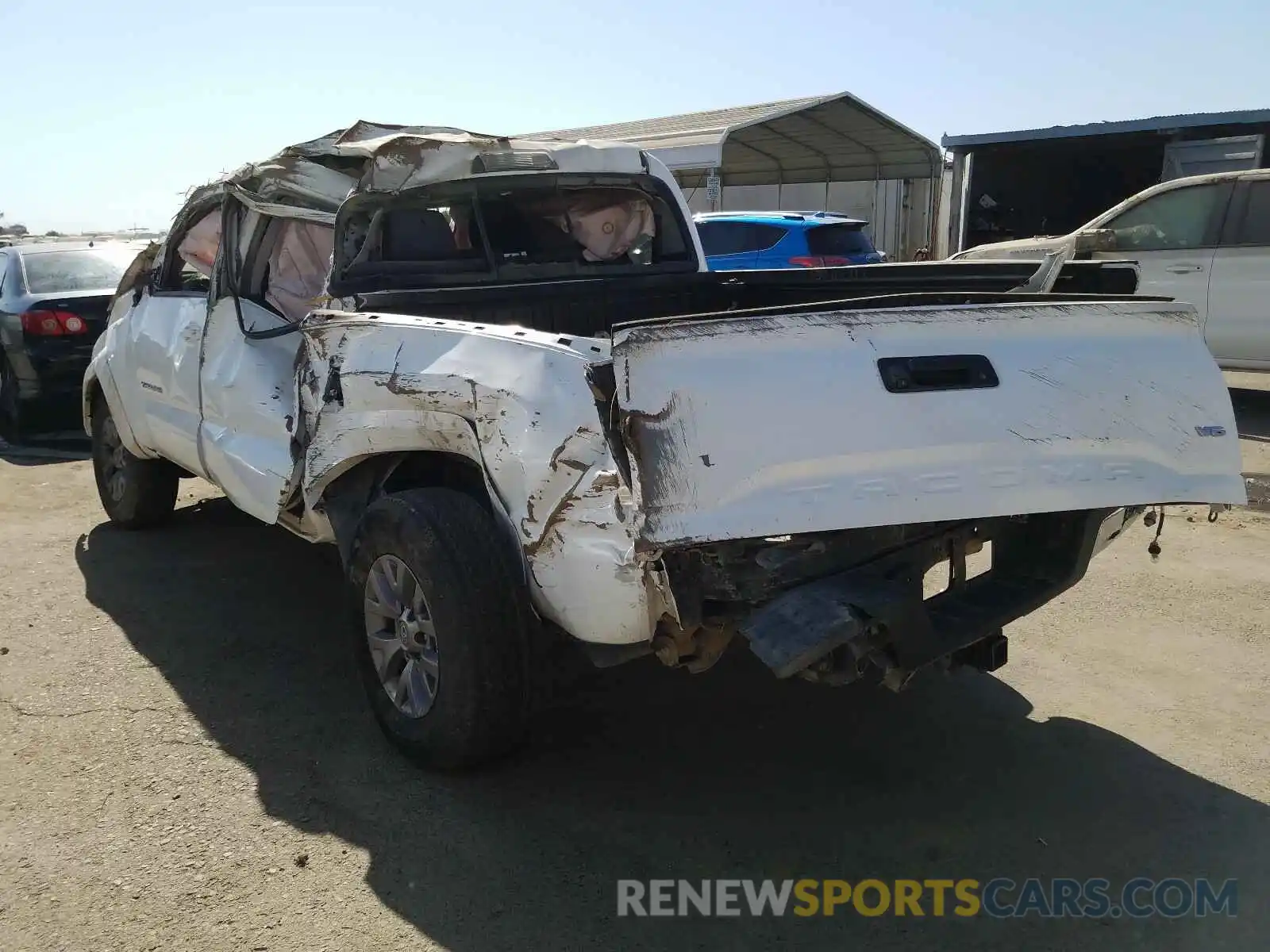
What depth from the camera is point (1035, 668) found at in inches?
161

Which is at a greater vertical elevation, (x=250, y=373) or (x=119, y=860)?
(x=250, y=373)

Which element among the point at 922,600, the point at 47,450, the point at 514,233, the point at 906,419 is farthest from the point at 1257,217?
the point at 47,450

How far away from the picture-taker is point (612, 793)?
3.23 meters

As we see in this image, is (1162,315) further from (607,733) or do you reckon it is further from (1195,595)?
(1195,595)

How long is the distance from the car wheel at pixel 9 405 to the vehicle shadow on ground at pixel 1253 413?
30.8 ft

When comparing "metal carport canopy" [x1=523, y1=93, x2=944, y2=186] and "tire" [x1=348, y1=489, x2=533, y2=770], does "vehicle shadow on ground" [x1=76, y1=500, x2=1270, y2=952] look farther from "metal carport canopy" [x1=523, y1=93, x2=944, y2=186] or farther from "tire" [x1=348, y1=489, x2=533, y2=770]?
"metal carport canopy" [x1=523, y1=93, x2=944, y2=186]

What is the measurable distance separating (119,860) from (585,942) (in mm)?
1334

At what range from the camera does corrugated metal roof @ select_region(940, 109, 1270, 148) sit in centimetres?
1385

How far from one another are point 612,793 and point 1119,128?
14.6 metres

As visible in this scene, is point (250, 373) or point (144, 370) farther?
point (144, 370)

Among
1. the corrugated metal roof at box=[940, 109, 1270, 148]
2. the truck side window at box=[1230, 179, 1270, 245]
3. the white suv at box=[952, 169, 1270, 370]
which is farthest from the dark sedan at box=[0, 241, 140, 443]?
the corrugated metal roof at box=[940, 109, 1270, 148]

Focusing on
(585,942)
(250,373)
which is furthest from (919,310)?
(250,373)

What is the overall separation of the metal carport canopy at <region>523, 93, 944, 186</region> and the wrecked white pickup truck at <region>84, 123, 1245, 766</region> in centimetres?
1367

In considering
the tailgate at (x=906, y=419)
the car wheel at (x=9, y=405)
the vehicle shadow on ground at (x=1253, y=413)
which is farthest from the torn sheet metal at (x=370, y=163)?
the vehicle shadow on ground at (x=1253, y=413)
